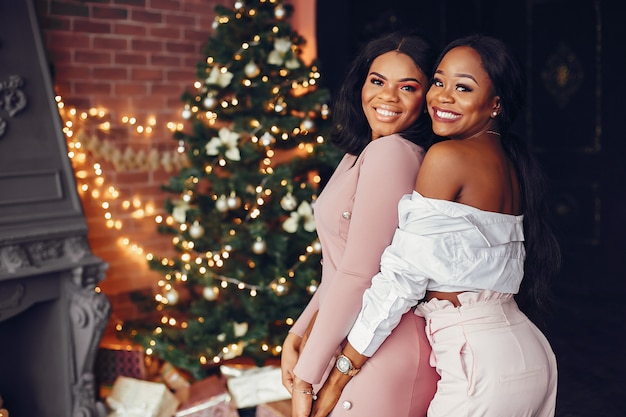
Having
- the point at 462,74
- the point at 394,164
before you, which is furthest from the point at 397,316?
the point at 462,74

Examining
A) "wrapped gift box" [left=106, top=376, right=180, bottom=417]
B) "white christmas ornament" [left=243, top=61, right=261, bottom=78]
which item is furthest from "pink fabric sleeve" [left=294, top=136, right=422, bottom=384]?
"white christmas ornament" [left=243, top=61, right=261, bottom=78]

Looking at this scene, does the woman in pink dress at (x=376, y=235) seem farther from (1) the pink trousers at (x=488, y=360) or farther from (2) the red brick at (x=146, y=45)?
(2) the red brick at (x=146, y=45)

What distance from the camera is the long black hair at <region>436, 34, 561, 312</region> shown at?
157cm

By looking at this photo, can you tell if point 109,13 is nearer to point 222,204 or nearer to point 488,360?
point 222,204

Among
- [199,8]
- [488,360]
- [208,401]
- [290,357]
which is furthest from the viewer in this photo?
[199,8]

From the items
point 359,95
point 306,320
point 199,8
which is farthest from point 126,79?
point 306,320

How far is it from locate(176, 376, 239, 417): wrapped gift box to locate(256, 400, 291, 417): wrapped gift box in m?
0.17

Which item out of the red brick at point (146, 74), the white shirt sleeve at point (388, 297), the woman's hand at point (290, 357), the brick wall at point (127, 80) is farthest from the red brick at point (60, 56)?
the white shirt sleeve at point (388, 297)

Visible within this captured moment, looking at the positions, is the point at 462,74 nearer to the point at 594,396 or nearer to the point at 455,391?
the point at 455,391

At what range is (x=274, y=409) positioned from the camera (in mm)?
2918

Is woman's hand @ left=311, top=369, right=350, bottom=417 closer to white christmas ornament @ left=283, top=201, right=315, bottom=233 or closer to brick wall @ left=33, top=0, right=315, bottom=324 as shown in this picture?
white christmas ornament @ left=283, top=201, right=315, bottom=233

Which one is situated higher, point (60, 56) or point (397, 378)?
point (60, 56)

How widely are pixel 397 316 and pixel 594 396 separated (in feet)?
8.51

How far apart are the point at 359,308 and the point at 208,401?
5.80 ft
